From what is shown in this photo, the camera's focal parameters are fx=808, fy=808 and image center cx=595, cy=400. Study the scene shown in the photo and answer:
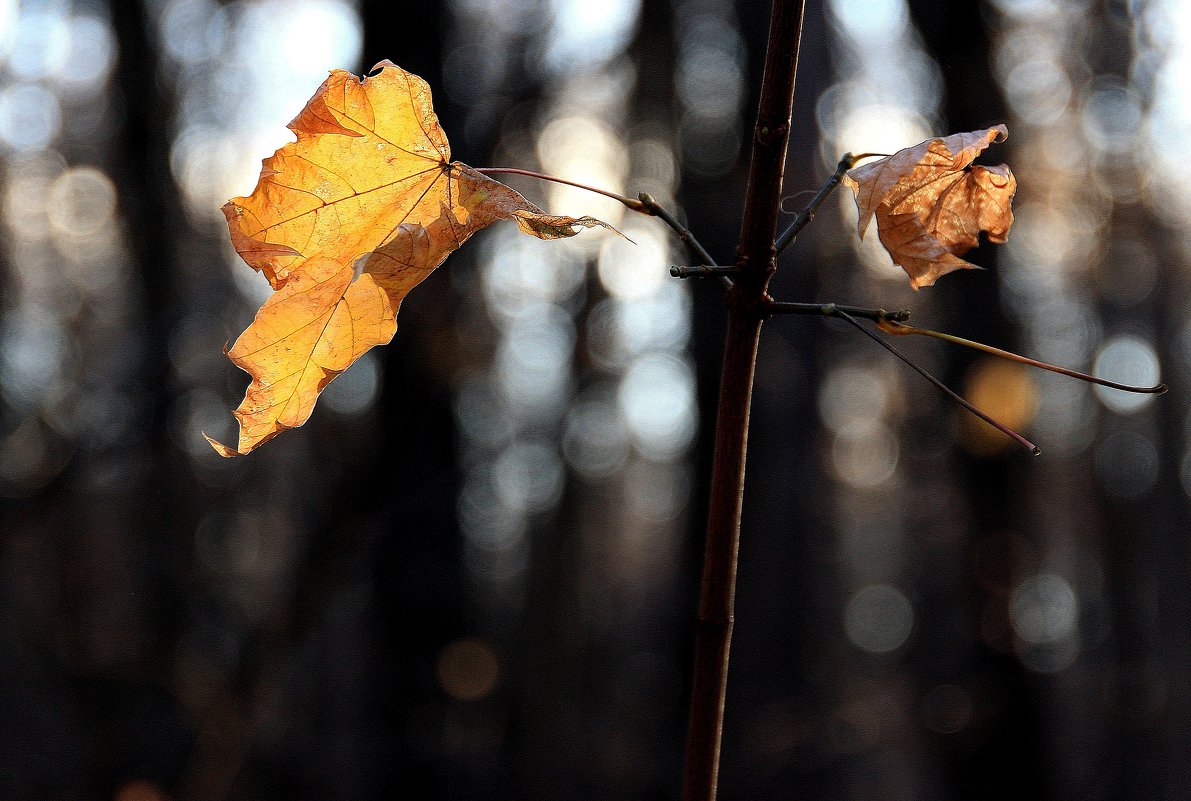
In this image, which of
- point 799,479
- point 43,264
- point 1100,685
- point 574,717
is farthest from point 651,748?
point 43,264

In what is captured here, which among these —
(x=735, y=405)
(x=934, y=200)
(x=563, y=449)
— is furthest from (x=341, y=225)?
(x=563, y=449)

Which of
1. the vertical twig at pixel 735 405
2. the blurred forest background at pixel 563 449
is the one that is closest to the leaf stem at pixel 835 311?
the vertical twig at pixel 735 405

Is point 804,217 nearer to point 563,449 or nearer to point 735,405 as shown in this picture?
point 735,405

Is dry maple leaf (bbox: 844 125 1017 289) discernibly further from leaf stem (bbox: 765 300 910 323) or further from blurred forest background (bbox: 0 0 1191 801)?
blurred forest background (bbox: 0 0 1191 801)

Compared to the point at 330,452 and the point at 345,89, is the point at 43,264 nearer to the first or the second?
the point at 330,452

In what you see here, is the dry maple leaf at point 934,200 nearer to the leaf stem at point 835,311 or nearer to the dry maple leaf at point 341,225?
the leaf stem at point 835,311

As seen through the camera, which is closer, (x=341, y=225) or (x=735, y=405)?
(x=735, y=405)

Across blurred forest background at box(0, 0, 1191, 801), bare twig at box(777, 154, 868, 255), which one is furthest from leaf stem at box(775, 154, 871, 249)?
blurred forest background at box(0, 0, 1191, 801)
